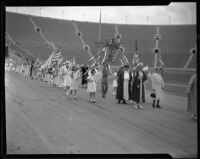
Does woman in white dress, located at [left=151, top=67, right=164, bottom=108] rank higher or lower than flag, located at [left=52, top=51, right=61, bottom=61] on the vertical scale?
lower

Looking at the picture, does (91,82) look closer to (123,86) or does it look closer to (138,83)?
(123,86)

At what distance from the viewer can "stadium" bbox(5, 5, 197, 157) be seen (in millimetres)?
5656

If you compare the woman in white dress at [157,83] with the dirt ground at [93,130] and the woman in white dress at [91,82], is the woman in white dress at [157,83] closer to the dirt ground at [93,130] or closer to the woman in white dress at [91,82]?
the dirt ground at [93,130]

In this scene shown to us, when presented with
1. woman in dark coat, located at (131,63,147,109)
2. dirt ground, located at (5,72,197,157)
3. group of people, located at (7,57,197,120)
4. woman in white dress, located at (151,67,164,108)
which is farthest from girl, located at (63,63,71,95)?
woman in white dress, located at (151,67,164,108)

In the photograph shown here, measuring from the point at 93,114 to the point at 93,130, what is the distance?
1.99 meters

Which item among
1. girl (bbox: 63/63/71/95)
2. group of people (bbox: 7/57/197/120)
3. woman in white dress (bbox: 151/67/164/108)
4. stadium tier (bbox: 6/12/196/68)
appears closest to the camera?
stadium tier (bbox: 6/12/196/68)

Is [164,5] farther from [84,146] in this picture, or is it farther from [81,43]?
[81,43]

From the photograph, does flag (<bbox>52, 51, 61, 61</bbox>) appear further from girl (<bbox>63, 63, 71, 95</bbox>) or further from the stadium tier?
girl (<bbox>63, 63, 71, 95</bbox>)

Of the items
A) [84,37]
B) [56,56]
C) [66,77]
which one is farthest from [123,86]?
[56,56]

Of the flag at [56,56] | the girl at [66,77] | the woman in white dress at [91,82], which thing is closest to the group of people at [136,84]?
the woman in white dress at [91,82]

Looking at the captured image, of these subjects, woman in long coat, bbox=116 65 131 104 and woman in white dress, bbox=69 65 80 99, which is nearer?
woman in long coat, bbox=116 65 131 104

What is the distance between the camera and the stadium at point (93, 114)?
566 cm

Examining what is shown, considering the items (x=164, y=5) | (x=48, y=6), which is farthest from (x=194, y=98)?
(x=48, y=6)
